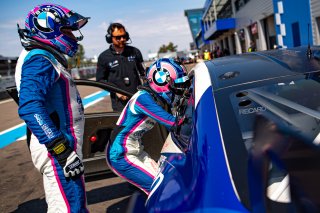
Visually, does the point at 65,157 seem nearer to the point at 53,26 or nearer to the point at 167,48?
the point at 53,26

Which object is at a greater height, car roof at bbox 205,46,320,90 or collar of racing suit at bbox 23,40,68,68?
collar of racing suit at bbox 23,40,68,68

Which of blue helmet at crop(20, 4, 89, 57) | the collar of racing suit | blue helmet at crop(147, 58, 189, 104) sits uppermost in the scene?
blue helmet at crop(20, 4, 89, 57)

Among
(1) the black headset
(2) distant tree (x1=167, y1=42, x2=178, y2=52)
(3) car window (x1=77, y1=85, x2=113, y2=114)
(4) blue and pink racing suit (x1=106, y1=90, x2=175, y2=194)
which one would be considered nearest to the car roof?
(4) blue and pink racing suit (x1=106, y1=90, x2=175, y2=194)

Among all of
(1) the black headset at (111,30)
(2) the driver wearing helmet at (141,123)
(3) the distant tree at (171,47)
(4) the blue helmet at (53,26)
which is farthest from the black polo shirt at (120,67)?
(3) the distant tree at (171,47)

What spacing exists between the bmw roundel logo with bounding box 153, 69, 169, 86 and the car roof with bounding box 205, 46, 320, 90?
342 mm

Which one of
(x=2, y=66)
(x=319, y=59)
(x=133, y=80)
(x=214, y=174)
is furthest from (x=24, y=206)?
(x=2, y=66)

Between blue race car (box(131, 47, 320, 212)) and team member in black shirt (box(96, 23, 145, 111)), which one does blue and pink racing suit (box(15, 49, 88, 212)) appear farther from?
team member in black shirt (box(96, 23, 145, 111))

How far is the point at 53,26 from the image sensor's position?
7.25ft

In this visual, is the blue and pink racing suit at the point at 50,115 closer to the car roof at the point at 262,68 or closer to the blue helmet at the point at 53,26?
the blue helmet at the point at 53,26

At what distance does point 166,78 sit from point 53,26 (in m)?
0.86

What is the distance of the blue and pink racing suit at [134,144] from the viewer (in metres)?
2.40

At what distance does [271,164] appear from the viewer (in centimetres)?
119

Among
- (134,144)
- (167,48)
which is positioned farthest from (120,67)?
(167,48)

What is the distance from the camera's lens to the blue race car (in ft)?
3.48
